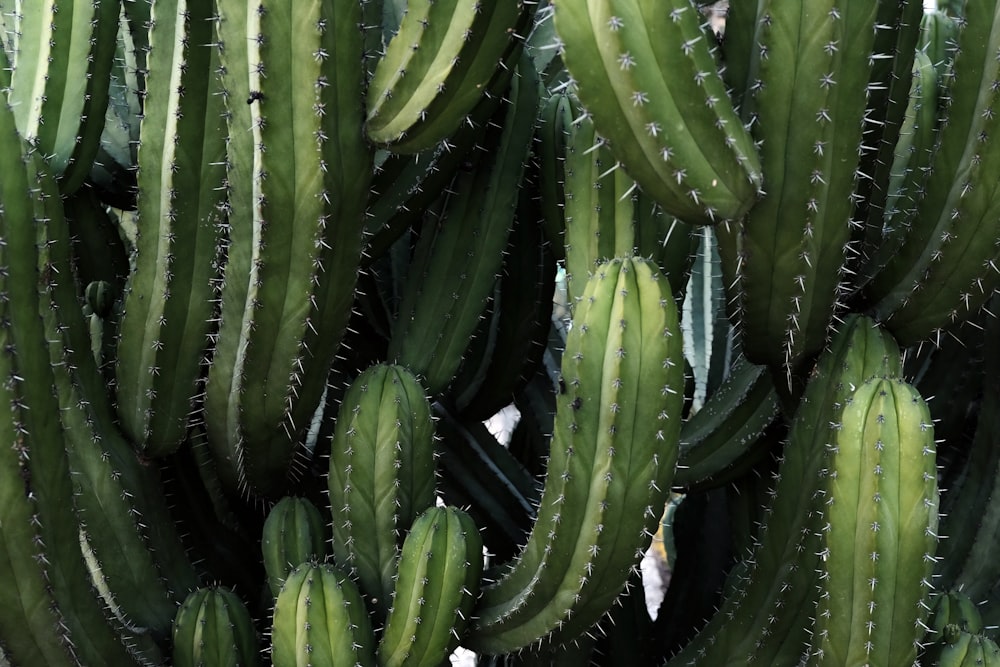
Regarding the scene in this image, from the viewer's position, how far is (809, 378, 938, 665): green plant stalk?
1.65m

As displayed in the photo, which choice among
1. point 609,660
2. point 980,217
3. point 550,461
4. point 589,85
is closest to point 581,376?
point 550,461

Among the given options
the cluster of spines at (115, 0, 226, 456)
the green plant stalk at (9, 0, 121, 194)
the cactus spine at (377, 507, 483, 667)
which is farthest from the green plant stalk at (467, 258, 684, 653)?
the green plant stalk at (9, 0, 121, 194)

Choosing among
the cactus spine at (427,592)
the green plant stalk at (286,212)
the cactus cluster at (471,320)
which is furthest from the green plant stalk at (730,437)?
the green plant stalk at (286,212)

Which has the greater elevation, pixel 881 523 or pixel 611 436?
pixel 611 436

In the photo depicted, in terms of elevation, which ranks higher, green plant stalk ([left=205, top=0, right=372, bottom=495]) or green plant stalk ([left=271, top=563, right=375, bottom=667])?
green plant stalk ([left=205, top=0, right=372, bottom=495])

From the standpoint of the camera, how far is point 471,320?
2.13 m

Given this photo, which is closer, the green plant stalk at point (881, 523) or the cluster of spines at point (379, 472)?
the green plant stalk at point (881, 523)

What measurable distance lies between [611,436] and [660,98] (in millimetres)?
534

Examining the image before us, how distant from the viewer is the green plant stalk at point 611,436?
1.67 meters

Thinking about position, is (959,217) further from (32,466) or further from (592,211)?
(32,466)

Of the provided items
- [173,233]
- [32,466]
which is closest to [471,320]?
[173,233]

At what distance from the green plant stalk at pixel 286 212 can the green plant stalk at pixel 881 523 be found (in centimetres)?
95

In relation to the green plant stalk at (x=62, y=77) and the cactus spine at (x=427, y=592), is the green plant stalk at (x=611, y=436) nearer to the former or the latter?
the cactus spine at (x=427, y=592)

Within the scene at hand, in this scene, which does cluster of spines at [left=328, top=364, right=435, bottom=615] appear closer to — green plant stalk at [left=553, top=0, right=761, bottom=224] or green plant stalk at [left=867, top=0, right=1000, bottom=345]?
green plant stalk at [left=553, top=0, right=761, bottom=224]
